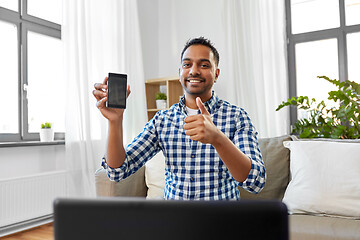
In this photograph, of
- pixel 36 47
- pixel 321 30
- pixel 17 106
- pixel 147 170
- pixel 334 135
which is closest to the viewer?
pixel 147 170

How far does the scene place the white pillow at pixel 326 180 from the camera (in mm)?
1621

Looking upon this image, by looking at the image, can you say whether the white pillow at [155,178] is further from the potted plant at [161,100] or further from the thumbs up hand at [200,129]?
the potted plant at [161,100]

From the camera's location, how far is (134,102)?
3389mm

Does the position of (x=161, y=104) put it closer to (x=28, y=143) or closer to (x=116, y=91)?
(x=28, y=143)

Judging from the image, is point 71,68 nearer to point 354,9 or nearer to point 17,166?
point 17,166

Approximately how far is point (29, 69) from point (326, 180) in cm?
248

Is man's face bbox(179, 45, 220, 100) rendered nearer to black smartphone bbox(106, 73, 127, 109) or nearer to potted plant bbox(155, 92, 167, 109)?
black smartphone bbox(106, 73, 127, 109)

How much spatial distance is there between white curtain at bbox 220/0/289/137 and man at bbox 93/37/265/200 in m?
2.05

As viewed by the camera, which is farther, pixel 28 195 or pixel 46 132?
pixel 46 132

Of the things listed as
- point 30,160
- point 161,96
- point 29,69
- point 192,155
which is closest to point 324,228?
point 192,155

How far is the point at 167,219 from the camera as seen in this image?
35 cm

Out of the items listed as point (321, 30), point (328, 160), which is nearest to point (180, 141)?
point (328, 160)

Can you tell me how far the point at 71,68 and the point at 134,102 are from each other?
777 mm

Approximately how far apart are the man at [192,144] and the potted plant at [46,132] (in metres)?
1.85
